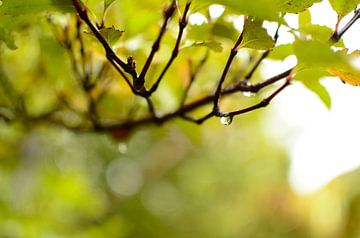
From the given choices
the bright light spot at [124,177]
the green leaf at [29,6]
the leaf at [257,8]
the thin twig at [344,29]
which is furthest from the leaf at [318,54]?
the bright light spot at [124,177]

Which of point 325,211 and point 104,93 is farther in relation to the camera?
point 325,211

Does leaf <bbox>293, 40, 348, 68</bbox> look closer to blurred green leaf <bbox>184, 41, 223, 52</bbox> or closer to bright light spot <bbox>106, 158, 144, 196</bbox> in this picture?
blurred green leaf <bbox>184, 41, 223, 52</bbox>

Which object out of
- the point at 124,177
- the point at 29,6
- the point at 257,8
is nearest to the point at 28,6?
the point at 29,6

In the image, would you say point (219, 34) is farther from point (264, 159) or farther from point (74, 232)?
point (264, 159)

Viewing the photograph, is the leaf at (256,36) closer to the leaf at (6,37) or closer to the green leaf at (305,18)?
the green leaf at (305,18)

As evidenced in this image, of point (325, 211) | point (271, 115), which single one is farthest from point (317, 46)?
point (271, 115)

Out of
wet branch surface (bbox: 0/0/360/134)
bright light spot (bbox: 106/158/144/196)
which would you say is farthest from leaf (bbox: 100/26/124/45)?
bright light spot (bbox: 106/158/144/196)
